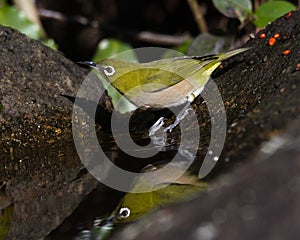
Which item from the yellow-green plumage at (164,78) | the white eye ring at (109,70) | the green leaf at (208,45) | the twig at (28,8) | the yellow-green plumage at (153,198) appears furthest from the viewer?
the twig at (28,8)

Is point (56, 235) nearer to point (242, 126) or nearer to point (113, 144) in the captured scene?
point (242, 126)

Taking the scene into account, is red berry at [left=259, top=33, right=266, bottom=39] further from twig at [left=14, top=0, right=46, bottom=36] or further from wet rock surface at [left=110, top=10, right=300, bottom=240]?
twig at [left=14, top=0, right=46, bottom=36]

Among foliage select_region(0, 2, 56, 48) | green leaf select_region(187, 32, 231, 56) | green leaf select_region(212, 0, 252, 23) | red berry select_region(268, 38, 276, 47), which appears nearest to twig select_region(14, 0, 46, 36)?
foliage select_region(0, 2, 56, 48)

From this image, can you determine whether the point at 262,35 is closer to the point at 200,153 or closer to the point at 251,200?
the point at 200,153

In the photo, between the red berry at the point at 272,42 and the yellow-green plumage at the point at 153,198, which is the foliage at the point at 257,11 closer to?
the red berry at the point at 272,42

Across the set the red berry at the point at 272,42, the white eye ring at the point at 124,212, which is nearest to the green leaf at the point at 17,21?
the red berry at the point at 272,42

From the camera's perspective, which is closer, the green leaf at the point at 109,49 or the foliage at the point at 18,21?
the foliage at the point at 18,21

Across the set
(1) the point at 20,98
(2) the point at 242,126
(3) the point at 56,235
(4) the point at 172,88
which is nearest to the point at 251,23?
(4) the point at 172,88
